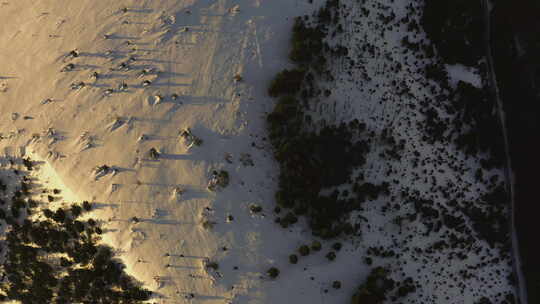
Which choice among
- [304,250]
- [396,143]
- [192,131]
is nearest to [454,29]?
[396,143]

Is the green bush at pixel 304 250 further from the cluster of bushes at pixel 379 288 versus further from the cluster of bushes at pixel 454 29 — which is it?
the cluster of bushes at pixel 454 29

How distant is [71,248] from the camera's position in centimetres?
2616

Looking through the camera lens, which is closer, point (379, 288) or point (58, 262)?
point (58, 262)

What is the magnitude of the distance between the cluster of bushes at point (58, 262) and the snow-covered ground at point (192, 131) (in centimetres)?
146

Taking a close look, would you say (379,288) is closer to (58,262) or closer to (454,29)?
(454,29)

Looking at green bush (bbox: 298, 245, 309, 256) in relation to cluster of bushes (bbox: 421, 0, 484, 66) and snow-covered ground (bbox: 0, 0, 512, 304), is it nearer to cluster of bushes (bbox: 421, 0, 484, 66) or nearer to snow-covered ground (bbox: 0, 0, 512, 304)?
snow-covered ground (bbox: 0, 0, 512, 304)

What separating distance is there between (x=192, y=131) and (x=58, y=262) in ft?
48.8

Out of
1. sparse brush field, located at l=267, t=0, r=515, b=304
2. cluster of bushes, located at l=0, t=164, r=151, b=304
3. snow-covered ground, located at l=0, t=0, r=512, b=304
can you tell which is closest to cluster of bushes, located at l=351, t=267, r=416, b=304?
sparse brush field, located at l=267, t=0, r=515, b=304

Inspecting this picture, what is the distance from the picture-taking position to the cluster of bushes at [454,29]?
102 ft

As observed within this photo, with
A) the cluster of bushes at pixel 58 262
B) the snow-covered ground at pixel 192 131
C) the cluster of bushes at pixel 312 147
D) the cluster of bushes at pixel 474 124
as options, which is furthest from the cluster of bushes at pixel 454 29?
the cluster of bushes at pixel 58 262

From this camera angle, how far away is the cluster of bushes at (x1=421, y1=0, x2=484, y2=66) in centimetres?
3106

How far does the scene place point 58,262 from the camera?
2662 cm

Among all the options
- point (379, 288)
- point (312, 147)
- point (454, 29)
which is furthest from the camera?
point (454, 29)

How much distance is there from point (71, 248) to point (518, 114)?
1591 inches
